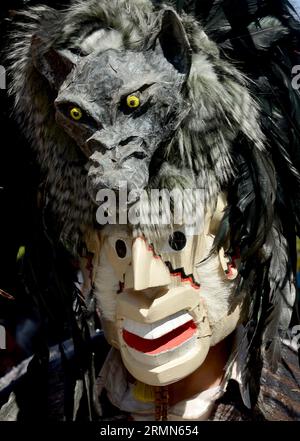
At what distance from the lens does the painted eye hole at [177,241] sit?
4.62ft

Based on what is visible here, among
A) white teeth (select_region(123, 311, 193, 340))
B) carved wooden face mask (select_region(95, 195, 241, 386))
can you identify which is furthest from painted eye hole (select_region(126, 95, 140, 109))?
white teeth (select_region(123, 311, 193, 340))

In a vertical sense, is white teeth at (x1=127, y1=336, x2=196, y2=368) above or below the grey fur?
below

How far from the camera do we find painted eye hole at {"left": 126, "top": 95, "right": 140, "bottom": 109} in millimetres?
1311

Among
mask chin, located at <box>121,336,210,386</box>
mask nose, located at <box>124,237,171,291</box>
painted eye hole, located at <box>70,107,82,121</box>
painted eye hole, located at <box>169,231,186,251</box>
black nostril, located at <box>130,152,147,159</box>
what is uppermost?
painted eye hole, located at <box>70,107,82,121</box>

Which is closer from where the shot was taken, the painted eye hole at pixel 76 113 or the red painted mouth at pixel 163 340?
the painted eye hole at pixel 76 113

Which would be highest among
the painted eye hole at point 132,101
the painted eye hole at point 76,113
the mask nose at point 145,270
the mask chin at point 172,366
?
the painted eye hole at point 132,101

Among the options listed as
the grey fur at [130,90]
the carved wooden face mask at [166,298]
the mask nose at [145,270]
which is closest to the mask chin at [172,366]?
the carved wooden face mask at [166,298]

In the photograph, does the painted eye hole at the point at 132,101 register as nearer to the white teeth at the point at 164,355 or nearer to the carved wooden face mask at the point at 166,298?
the carved wooden face mask at the point at 166,298

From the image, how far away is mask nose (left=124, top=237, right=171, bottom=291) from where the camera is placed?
1.38 meters

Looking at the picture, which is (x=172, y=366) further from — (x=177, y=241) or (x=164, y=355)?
(x=177, y=241)

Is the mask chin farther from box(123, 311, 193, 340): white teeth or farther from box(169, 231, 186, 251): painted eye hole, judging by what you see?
box(169, 231, 186, 251): painted eye hole

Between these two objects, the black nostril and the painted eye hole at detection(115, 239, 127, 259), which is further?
the painted eye hole at detection(115, 239, 127, 259)

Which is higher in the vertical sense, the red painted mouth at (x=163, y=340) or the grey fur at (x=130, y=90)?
the grey fur at (x=130, y=90)

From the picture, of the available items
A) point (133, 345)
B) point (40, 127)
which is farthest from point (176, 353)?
point (40, 127)
